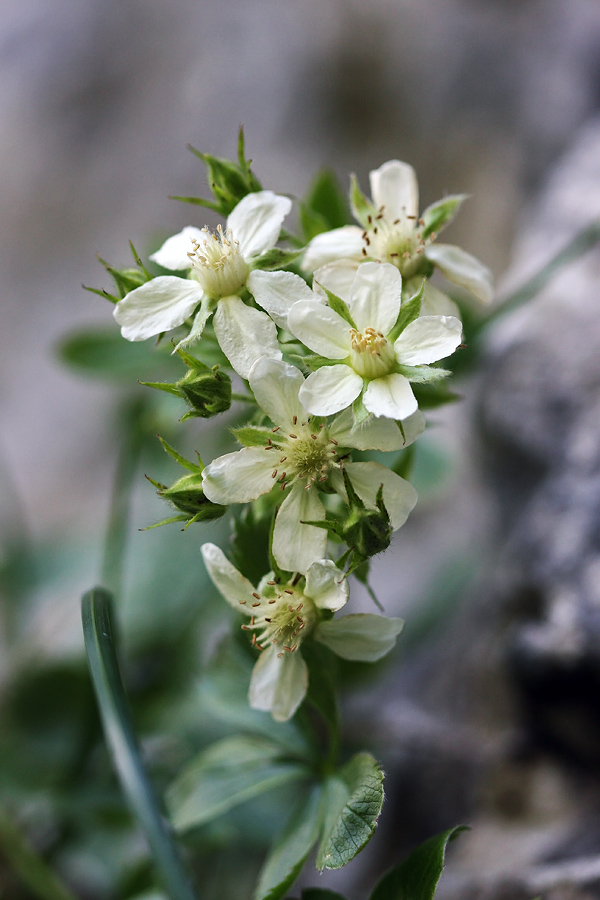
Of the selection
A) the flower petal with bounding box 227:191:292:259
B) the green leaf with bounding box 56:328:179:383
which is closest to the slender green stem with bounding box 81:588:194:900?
the flower petal with bounding box 227:191:292:259

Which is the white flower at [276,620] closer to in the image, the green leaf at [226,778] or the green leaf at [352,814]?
the green leaf at [352,814]

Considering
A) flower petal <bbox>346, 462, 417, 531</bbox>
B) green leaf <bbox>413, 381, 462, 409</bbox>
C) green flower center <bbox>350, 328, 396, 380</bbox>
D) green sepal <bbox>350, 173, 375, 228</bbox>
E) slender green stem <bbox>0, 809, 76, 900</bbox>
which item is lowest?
slender green stem <bbox>0, 809, 76, 900</bbox>

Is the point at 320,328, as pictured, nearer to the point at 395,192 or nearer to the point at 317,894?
the point at 395,192

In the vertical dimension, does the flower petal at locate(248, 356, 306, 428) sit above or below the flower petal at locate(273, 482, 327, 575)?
above

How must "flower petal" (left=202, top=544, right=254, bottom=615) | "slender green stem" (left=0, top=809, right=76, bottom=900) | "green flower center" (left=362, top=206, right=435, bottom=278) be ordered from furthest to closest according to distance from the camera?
"slender green stem" (left=0, top=809, right=76, bottom=900) → "green flower center" (left=362, top=206, right=435, bottom=278) → "flower petal" (left=202, top=544, right=254, bottom=615)

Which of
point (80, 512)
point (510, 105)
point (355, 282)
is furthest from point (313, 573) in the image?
point (510, 105)

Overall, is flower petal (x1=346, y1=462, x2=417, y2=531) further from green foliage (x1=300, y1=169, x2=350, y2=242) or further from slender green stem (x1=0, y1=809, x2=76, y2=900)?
slender green stem (x1=0, y1=809, x2=76, y2=900)

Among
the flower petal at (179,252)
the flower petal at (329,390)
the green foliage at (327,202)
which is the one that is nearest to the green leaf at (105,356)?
the green foliage at (327,202)
